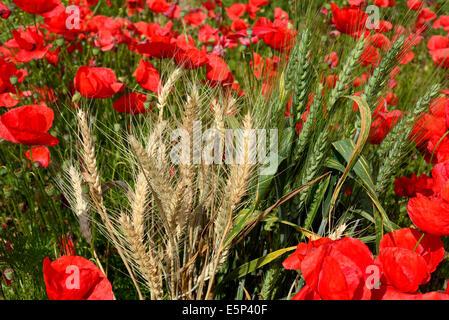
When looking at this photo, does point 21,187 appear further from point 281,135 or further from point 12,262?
point 281,135

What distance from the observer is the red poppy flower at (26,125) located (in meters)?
0.93

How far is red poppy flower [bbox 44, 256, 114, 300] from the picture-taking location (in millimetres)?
644

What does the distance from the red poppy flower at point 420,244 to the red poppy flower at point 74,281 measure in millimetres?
501

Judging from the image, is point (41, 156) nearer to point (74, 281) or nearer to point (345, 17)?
point (74, 281)

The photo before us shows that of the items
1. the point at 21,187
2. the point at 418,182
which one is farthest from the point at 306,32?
the point at 21,187

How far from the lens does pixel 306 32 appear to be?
882mm

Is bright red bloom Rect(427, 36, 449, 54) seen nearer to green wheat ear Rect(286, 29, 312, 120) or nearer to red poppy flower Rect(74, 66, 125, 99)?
green wheat ear Rect(286, 29, 312, 120)

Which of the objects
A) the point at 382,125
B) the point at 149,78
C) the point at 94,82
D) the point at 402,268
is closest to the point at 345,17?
the point at 382,125

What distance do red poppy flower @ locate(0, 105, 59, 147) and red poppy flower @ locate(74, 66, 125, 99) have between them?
163 mm

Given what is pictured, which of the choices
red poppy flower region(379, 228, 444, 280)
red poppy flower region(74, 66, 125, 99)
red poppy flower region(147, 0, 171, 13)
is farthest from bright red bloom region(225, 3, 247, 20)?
red poppy flower region(379, 228, 444, 280)

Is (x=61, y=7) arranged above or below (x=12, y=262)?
above

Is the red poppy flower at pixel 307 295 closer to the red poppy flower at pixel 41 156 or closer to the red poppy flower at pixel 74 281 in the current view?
the red poppy flower at pixel 74 281

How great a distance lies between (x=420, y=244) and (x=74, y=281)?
2.02 ft

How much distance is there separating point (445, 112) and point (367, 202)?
28cm
